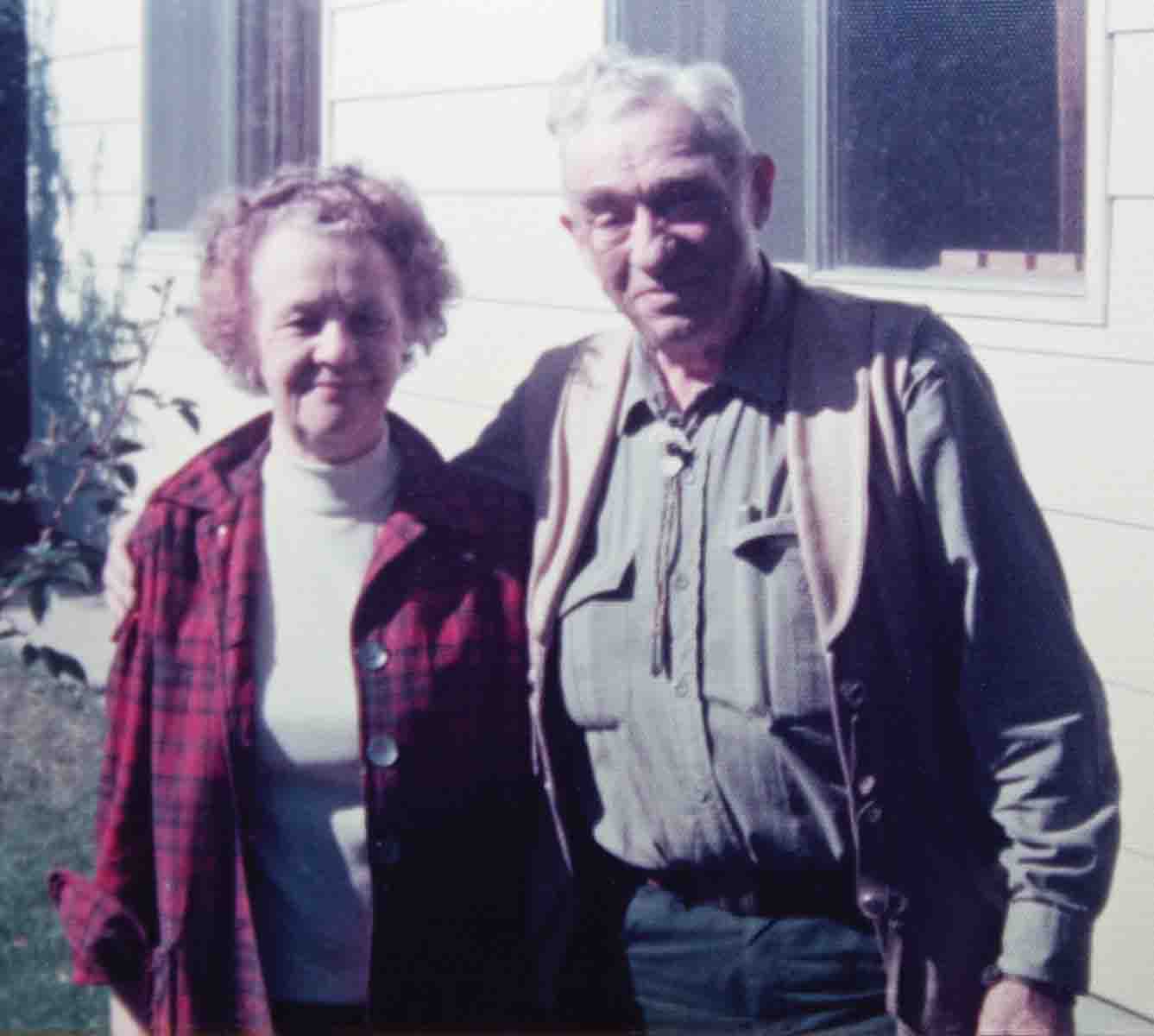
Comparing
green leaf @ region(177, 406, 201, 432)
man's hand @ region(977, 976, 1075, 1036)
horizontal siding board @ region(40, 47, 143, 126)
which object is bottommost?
man's hand @ region(977, 976, 1075, 1036)

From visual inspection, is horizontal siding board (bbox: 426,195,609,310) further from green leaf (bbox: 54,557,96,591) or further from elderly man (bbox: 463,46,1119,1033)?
elderly man (bbox: 463,46,1119,1033)

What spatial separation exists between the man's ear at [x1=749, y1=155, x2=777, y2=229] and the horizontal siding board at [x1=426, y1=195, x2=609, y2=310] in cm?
235

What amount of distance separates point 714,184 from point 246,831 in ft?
3.35

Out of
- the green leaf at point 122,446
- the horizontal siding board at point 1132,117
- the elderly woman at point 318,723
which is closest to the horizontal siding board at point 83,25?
the green leaf at point 122,446

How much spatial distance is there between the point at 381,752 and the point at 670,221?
2.50 ft

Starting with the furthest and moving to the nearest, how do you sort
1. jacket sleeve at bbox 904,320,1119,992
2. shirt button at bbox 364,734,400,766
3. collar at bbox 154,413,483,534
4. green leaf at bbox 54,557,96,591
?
green leaf at bbox 54,557,96,591, collar at bbox 154,413,483,534, shirt button at bbox 364,734,400,766, jacket sleeve at bbox 904,320,1119,992

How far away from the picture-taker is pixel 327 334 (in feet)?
8.07

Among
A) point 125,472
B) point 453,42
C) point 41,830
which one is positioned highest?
point 453,42

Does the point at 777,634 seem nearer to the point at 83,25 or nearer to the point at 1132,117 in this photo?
the point at 1132,117

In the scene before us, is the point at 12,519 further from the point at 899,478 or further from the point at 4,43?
the point at 899,478

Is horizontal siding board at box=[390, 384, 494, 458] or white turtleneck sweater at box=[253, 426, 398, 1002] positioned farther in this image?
horizontal siding board at box=[390, 384, 494, 458]

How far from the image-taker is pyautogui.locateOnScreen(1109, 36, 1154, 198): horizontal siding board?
3486 millimetres

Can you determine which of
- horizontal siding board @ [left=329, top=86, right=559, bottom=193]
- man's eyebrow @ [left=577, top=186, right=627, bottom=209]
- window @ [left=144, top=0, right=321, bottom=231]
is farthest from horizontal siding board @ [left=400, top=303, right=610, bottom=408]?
man's eyebrow @ [left=577, top=186, right=627, bottom=209]

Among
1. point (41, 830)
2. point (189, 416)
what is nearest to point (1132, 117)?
point (189, 416)
